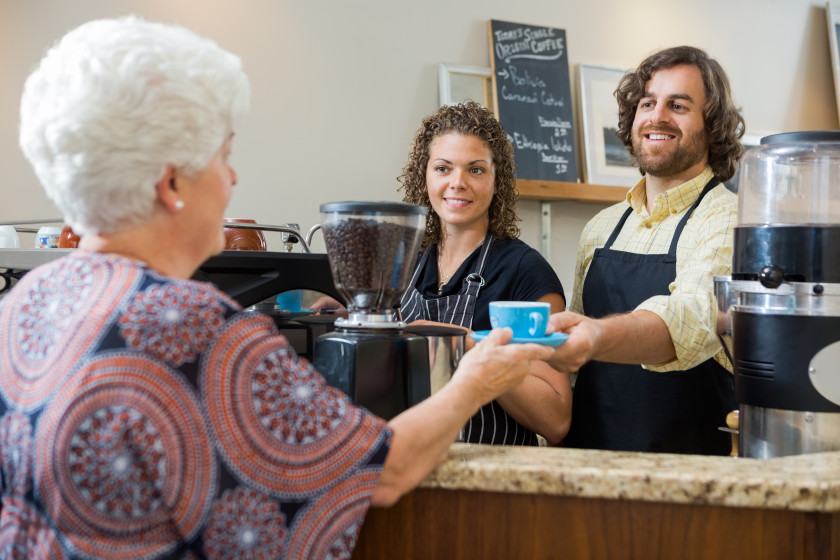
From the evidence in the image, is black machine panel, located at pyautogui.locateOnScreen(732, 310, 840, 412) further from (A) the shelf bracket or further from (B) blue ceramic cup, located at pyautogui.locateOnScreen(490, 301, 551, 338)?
(A) the shelf bracket

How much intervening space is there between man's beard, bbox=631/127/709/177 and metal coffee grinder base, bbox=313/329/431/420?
1173mm

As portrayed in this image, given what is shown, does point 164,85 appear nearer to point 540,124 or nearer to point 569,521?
point 569,521

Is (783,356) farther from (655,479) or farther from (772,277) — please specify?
(655,479)

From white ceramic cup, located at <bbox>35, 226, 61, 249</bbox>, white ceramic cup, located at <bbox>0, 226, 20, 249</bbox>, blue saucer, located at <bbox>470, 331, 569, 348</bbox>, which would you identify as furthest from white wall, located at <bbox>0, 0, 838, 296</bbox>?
blue saucer, located at <bbox>470, 331, 569, 348</bbox>

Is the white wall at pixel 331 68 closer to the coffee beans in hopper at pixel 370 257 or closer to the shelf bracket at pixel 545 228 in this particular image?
the shelf bracket at pixel 545 228

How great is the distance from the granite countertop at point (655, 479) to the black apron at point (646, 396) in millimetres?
889

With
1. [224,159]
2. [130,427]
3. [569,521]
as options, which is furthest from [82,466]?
[569,521]

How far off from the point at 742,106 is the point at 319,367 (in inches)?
142

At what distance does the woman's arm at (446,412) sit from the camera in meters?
0.93

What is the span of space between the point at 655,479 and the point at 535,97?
281cm

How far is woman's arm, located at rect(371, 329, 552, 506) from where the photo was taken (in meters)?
0.93

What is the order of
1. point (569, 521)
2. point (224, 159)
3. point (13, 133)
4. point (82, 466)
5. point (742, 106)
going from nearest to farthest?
point (82, 466) < point (224, 159) < point (569, 521) < point (13, 133) < point (742, 106)

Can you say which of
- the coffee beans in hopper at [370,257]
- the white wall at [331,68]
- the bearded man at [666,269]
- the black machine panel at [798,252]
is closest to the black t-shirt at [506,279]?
the bearded man at [666,269]

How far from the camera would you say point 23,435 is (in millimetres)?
808
